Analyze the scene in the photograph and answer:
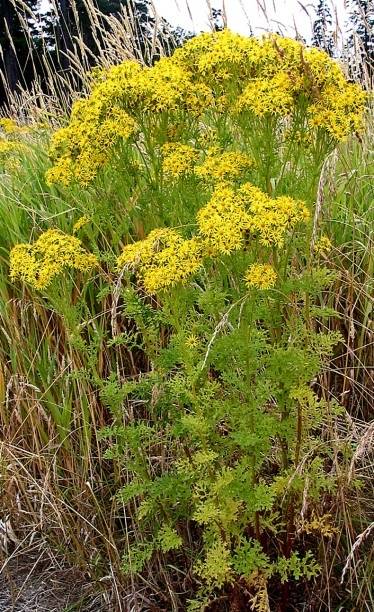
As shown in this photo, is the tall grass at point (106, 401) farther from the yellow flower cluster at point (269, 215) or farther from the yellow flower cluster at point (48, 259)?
the yellow flower cluster at point (269, 215)

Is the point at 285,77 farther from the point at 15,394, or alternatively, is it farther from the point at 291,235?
the point at 15,394

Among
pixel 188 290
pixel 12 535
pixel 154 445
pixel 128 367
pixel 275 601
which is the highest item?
pixel 188 290

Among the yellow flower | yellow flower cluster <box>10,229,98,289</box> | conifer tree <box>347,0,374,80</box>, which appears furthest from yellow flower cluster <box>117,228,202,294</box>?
conifer tree <box>347,0,374,80</box>

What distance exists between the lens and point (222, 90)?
6.57 ft

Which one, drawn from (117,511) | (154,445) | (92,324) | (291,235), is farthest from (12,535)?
(291,235)

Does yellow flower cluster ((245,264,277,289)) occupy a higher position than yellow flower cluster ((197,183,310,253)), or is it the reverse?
yellow flower cluster ((197,183,310,253))

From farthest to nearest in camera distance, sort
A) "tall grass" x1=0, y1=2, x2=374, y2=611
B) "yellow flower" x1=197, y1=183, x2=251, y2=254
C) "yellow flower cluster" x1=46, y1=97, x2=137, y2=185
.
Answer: "tall grass" x1=0, y1=2, x2=374, y2=611 → "yellow flower cluster" x1=46, y1=97, x2=137, y2=185 → "yellow flower" x1=197, y1=183, x2=251, y2=254

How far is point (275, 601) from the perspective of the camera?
2.21 meters

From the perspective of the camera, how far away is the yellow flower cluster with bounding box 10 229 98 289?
1940 millimetres

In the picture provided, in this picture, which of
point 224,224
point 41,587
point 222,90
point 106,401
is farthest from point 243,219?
point 41,587

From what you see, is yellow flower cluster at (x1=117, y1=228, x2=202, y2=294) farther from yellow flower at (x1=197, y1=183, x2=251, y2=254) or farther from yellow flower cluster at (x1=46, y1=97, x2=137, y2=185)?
yellow flower cluster at (x1=46, y1=97, x2=137, y2=185)

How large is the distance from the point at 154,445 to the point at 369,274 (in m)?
1.03

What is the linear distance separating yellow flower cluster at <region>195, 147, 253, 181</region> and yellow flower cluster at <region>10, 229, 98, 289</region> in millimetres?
456

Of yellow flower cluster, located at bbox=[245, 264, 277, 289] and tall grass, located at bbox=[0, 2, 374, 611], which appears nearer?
yellow flower cluster, located at bbox=[245, 264, 277, 289]
